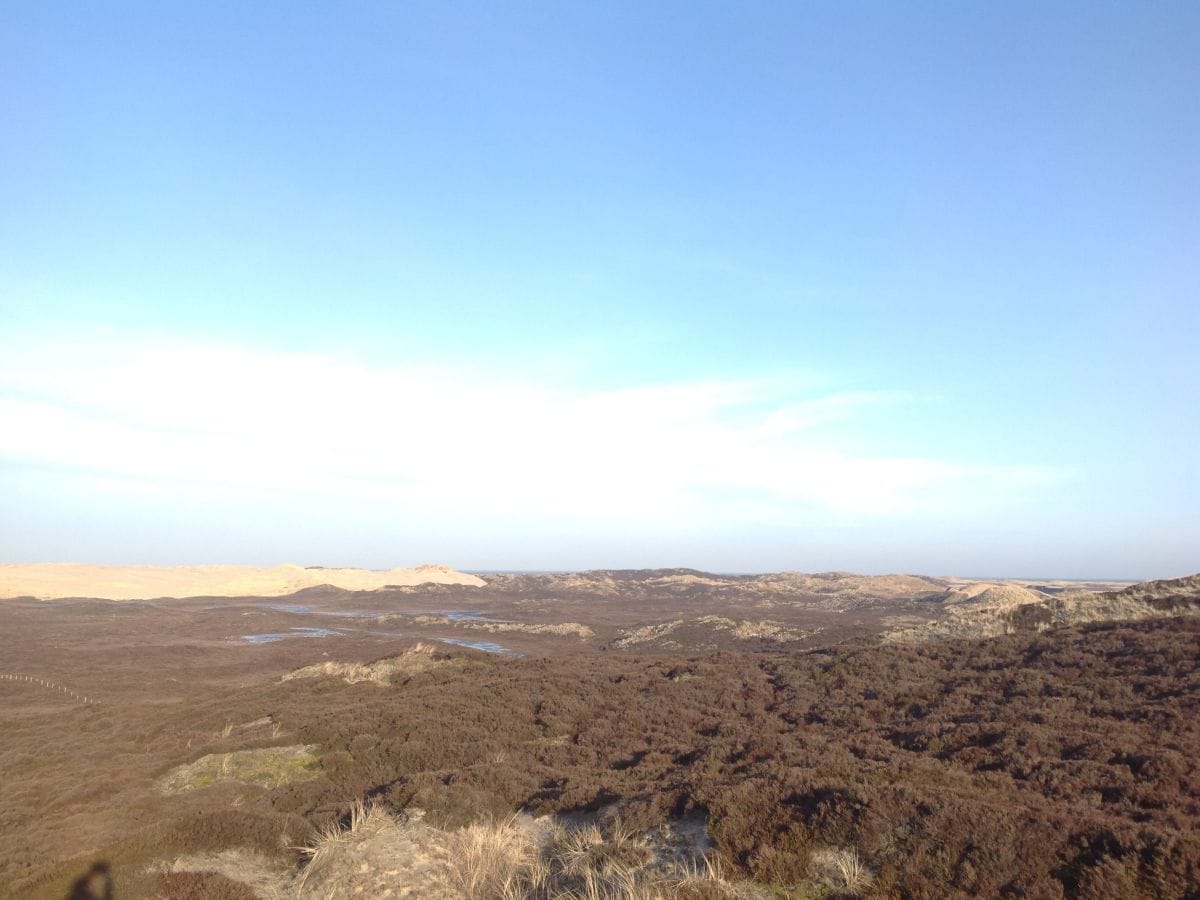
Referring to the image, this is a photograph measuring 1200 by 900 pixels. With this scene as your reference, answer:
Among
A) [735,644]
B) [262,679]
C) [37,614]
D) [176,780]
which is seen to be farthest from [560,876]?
[37,614]

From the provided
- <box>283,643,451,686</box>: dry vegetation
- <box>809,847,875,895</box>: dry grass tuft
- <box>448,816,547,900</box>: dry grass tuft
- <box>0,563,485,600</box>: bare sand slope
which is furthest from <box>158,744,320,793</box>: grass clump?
<box>0,563,485,600</box>: bare sand slope

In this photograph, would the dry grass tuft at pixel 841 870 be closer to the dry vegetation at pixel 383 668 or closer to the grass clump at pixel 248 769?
the grass clump at pixel 248 769

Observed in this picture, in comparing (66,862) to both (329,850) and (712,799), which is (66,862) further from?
(712,799)

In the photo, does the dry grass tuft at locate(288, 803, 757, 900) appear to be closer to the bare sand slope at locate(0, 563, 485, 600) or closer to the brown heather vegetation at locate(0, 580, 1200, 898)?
the brown heather vegetation at locate(0, 580, 1200, 898)

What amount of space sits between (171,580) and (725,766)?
99.9 m

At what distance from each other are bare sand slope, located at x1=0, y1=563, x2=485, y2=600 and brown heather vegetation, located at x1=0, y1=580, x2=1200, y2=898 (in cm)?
6483

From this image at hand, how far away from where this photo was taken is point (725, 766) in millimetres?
12023

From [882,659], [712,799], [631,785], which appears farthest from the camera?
[882,659]

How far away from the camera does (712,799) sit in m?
9.48

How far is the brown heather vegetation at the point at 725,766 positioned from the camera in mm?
7352

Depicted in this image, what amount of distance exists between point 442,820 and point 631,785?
123 inches

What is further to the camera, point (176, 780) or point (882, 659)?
point (882, 659)

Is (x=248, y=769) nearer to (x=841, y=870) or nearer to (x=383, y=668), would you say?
(x=383, y=668)

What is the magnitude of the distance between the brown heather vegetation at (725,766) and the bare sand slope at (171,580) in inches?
2552
